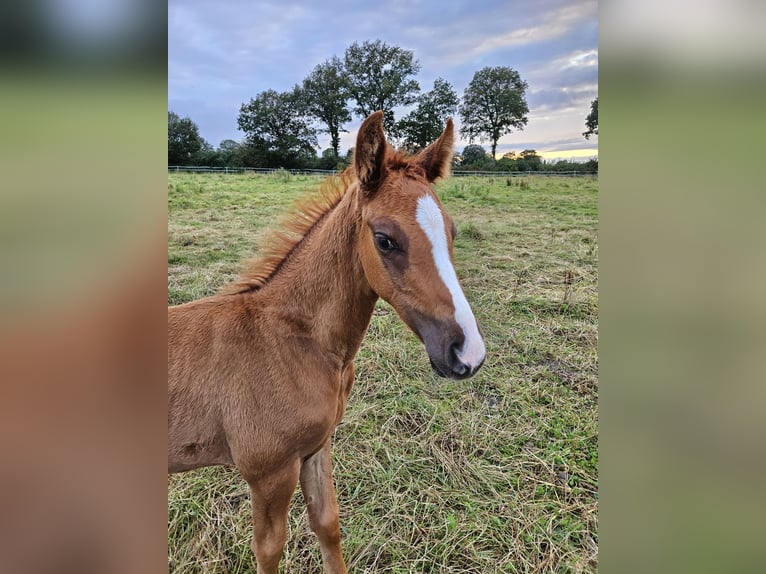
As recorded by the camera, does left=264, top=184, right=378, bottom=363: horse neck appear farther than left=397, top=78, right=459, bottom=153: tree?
No

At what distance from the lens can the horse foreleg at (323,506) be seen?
149cm

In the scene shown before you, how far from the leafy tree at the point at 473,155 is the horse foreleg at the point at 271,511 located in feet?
4.62

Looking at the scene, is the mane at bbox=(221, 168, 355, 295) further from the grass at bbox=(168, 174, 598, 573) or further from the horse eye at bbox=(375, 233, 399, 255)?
the horse eye at bbox=(375, 233, 399, 255)

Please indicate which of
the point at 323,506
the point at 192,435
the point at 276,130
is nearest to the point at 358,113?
the point at 276,130

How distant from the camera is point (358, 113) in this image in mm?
1564

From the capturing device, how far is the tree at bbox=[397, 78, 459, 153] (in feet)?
5.24

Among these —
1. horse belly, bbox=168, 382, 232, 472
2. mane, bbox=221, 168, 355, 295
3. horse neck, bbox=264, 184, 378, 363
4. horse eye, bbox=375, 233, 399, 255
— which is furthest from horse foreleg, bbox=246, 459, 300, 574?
horse eye, bbox=375, 233, 399, 255

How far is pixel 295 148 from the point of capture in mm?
1754

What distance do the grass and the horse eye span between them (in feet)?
1.78
